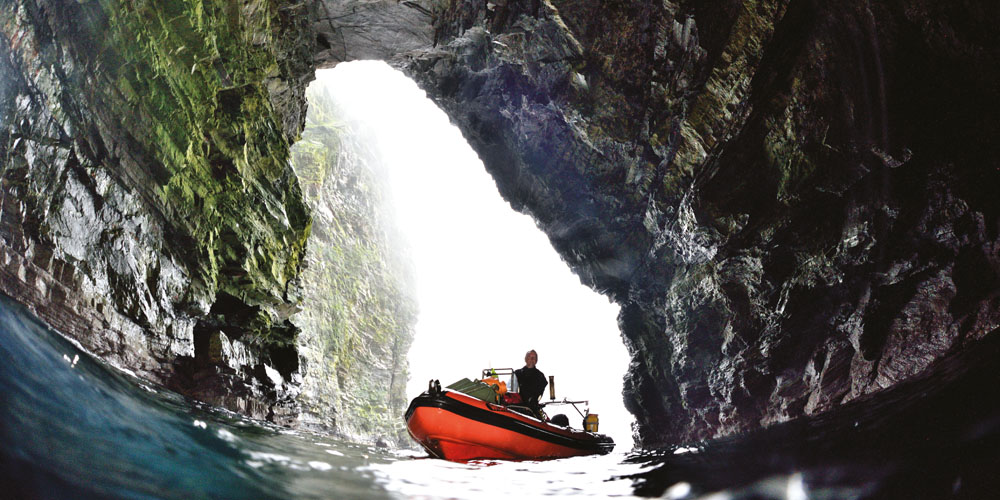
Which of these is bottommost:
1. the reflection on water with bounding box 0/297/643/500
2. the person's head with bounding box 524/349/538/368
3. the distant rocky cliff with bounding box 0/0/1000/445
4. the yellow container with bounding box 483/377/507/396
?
the reflection on water with bounding box 0/297/643/500

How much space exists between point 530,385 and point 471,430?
2.55 meters

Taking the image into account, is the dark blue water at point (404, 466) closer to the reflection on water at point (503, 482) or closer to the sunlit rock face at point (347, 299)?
the reflection on water at point (503, 482)

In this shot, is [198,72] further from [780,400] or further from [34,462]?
[780,400]

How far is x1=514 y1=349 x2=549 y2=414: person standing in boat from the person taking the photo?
9.62 meters

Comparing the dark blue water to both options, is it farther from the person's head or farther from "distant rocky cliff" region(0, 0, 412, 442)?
the person's head

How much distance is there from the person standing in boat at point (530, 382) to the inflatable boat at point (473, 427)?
4.51 ft

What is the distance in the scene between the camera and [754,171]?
10977mm

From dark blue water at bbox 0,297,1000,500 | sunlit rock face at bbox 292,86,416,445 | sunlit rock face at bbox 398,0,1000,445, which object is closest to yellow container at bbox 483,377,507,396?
dark blue water at bbox 0,297,1000,500

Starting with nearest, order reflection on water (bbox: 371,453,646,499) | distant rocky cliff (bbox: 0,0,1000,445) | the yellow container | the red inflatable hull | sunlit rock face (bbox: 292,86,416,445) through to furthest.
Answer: reflection on water (bbox: 371,453,646,499) → distant rocky cliff (bbox: 0,0,1000,445) → the red inflatable hull → the yellow container → sunlit rock face (bbox: 292,86,416,445)

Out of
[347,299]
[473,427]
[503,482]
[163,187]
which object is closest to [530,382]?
[473,427]

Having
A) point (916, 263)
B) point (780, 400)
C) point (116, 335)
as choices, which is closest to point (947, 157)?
point (916, 263)

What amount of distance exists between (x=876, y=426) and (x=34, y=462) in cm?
505

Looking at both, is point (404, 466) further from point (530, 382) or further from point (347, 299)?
point (347, 299)

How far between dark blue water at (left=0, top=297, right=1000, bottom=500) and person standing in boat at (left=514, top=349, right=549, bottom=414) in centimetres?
443
